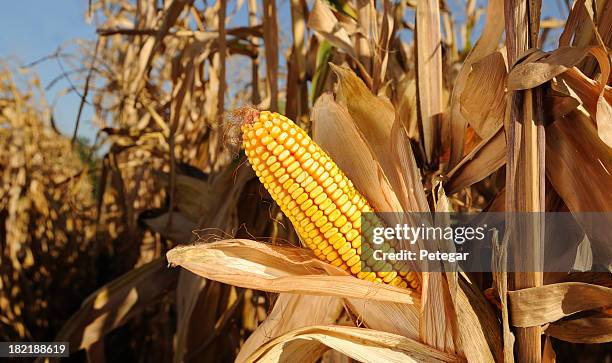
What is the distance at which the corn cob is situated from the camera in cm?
67

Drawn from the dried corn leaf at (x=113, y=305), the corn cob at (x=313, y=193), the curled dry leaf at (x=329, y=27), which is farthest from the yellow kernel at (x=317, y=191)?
the dried corn leaf at (x=113, y=305)

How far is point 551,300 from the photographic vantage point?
2.09 feet

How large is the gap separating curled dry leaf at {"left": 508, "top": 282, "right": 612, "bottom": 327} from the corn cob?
14cm

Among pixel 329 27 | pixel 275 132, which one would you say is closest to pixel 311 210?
pixel 275 132

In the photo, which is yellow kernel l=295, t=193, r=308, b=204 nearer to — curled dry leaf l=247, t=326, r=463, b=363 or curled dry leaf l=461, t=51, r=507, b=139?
curled dry leaf l=247, t=326, r=463, b=363

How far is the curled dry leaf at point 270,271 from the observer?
644 millimetres

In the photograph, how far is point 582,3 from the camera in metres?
0.72

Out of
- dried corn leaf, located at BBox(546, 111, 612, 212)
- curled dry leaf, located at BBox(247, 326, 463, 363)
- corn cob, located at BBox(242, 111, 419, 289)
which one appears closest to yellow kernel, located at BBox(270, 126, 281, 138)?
corn cob, located at BBox(242, 111, 419, 289)

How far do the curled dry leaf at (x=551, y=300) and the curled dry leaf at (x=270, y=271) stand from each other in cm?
12

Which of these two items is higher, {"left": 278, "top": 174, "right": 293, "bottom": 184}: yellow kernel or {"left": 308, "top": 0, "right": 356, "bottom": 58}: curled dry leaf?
{"left": 308, "top": 0, "right": 356, "bottom": 58}: curled dry leaf

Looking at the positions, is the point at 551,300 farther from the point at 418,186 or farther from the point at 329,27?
the point at 329,27

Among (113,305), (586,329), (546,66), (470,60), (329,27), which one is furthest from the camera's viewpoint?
(113,305)

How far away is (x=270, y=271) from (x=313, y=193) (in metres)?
0.12

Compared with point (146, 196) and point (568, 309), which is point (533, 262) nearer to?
point (568, 309)
